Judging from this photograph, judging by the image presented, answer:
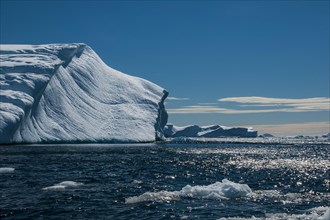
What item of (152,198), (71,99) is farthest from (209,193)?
(71,99)

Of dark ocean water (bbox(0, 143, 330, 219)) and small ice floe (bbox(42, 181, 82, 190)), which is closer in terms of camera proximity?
dark ocean water (bbox(0, 143, 330, 219))

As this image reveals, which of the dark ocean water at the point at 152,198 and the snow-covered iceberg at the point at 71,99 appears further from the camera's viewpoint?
the snow-covered iceberg at the point at 71,99

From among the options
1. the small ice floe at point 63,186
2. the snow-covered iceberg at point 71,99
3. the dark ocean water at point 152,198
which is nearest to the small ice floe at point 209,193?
the dark ocean water at point 152,198

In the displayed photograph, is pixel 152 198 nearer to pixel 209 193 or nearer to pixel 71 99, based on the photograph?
pixel 209 193

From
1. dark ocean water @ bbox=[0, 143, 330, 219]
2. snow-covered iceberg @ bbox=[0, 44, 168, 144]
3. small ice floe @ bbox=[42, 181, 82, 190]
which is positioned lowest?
dark ocean water @ bbox=[0, 143, 330, 219]

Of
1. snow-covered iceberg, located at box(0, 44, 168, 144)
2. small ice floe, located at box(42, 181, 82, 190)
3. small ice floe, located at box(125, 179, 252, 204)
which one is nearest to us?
small ice floe, located at box(125, 179, 252, 204)

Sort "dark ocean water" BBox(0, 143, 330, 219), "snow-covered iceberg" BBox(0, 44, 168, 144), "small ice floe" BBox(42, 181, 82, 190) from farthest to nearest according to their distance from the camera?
"snow-covered iceberg" BBox(0, 44, 168, 144) → "small ice floe" BBox(42, 181, 82, 190) → "dark ocean water" BBox(0, 143, 330, 219)

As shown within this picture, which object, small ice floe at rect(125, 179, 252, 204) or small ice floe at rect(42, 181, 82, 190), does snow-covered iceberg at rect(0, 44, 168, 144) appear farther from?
small ice floe at rect(125, 179, 252, 204)

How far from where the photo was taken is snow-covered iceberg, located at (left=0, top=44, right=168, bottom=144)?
11494 cm

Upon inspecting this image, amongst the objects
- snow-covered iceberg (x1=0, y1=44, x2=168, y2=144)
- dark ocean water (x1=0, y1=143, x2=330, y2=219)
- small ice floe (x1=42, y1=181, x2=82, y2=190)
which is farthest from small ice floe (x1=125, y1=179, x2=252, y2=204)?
snow-covered iceberg (x1=0, y1=44, x2=168, y2=144)

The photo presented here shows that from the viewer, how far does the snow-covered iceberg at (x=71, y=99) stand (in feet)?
377

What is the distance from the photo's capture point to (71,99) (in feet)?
463

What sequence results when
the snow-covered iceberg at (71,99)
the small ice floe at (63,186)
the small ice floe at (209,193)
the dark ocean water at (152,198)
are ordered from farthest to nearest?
the snow-covered iceberg at (71,99) → the small ice floe at (63,186) → the small ice floe at (209,193) → the dark ocean water at (152,198)

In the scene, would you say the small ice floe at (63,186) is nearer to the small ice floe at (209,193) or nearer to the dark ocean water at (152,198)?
the dark ocean water at (152,198)
